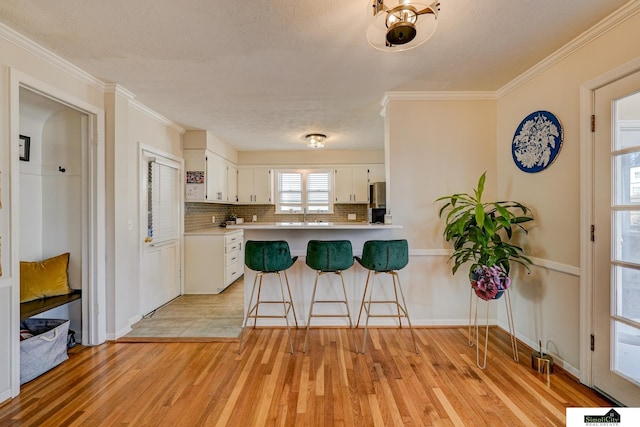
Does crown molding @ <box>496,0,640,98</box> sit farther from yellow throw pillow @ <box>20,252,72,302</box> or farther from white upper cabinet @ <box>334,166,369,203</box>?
yellow throw pillow @ <box>20,252,72,302</box>

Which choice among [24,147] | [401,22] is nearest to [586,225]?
[401,22]

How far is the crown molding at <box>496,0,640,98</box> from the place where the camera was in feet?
5.61

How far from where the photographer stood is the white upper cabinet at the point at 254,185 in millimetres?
5668

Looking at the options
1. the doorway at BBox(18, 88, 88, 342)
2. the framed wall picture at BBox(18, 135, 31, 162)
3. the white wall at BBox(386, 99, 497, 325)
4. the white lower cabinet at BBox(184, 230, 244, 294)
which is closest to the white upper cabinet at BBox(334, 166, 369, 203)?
the white lower cabinet at BBox(184, 230, 244, 294)

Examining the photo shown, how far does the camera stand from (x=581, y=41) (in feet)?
6.59

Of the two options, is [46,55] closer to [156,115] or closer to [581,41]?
[156,115]

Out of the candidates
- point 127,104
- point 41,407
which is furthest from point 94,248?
point 127,104

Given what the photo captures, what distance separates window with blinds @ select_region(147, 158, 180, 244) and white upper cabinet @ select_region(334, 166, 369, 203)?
114 inches

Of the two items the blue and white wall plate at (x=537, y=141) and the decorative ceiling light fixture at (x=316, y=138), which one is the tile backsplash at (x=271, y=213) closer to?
the decorative ceiling light fixture at (x=316, y=138)

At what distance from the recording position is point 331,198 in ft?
18.7

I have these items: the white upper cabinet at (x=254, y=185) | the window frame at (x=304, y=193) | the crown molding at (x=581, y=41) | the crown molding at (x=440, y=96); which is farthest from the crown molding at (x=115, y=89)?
the crown molding at (x=581, y=41)

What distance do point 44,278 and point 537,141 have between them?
4537 millimetres

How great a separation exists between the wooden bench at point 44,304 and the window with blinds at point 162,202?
0.99 meters

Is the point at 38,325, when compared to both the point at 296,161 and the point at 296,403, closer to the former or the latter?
the point at 296,403
